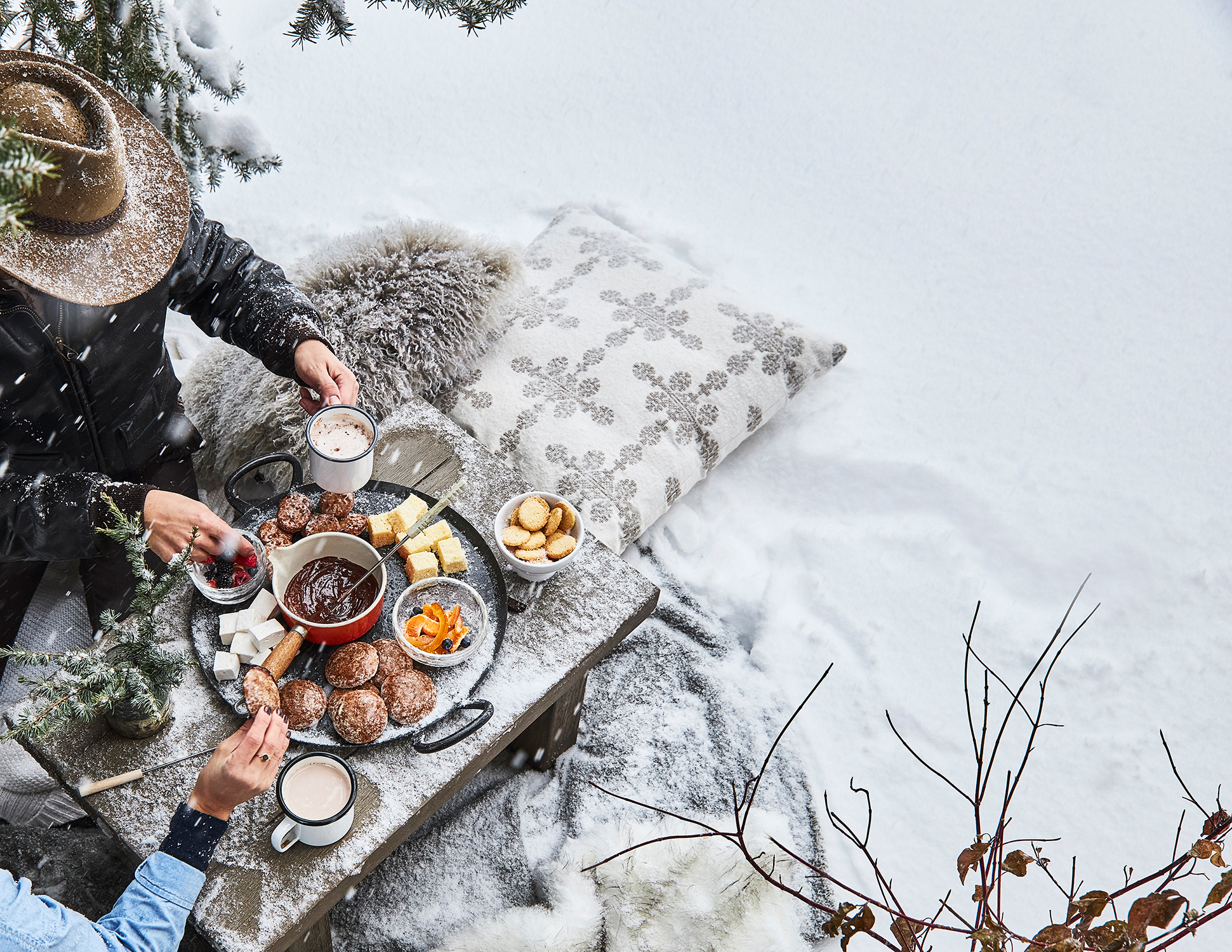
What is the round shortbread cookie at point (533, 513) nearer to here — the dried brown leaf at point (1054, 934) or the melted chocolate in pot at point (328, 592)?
the melted chocolate in pot at point (328, 592)

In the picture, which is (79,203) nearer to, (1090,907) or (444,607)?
(444,607)

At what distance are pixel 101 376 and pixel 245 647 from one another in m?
0.68

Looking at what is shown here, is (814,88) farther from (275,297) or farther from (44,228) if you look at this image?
(44,228)

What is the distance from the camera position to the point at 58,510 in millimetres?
1516

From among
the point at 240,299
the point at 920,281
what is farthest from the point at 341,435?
the point at 920,281

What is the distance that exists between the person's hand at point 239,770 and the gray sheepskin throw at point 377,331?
0.97m

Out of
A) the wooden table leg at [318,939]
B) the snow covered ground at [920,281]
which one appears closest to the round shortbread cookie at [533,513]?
the wooden table leg at [318,939]

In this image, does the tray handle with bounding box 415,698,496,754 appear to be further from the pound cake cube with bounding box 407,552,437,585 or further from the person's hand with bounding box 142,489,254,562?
the person's hand with bounding box 142,489,254,562

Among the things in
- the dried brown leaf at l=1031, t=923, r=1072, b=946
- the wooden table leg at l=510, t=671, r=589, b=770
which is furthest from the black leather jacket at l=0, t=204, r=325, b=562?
the dried brown leaf at l=1031, t=923, r=1072, b=946

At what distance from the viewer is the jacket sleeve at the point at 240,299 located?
1.88m

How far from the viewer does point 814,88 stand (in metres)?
3.95

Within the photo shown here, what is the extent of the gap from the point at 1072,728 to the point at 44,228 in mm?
2504

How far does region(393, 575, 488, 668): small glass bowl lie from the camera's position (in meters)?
1.52

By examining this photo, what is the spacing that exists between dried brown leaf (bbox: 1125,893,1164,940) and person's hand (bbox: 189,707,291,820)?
1099mm
